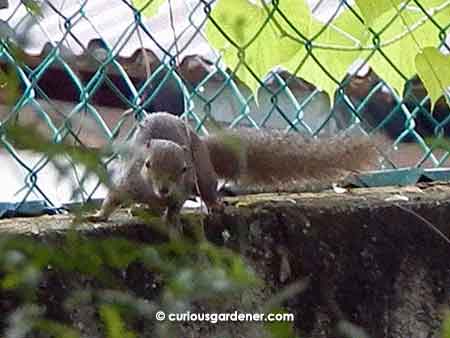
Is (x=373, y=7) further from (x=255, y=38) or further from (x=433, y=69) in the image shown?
(x=255, y=38)

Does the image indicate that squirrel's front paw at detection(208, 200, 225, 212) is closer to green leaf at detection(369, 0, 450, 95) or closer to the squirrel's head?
the squirrel's head

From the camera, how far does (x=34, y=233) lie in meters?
1.28

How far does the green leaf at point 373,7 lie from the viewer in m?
1.13

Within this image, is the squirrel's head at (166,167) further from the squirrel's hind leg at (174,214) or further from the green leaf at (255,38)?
the green leaf at (255,38)

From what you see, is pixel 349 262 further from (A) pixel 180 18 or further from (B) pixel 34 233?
(A) pixel 180 18

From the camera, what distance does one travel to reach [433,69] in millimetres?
1157

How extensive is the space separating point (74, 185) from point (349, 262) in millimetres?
1092

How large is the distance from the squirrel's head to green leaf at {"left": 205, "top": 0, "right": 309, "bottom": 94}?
0.63ft

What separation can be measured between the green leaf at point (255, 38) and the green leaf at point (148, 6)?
7cm

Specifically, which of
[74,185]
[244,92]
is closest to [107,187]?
[74,185]

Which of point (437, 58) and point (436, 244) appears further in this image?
point (436, 244)

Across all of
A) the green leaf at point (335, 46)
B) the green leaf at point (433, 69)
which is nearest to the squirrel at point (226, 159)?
the green leaf at point (335, 46)

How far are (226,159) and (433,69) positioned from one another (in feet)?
2.30

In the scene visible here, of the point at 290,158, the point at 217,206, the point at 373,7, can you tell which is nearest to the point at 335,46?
the point at 373,7
